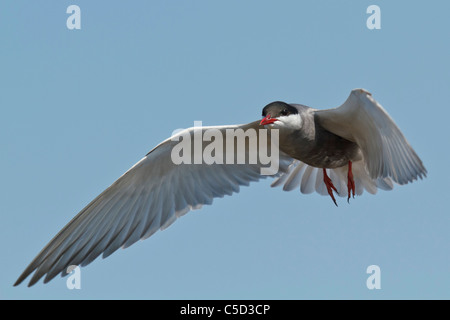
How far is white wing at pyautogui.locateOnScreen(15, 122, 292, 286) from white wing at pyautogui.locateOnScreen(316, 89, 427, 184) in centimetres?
99

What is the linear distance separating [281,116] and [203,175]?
59.3 inches

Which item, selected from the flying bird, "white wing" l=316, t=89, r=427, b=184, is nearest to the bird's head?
the flying bird

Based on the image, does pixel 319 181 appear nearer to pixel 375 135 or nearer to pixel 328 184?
pixel 328 184

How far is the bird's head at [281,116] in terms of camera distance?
24.8ft

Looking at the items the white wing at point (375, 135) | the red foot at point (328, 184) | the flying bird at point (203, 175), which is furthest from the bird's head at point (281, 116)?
the red foot at point (328, 184)

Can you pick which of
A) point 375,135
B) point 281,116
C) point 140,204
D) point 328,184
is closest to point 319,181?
point 328,184

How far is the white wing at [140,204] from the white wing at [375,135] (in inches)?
39.0

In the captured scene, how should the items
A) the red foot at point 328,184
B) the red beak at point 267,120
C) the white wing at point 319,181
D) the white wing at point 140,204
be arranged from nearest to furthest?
1. the red beak at point 267,120
2. the white wing at point 140,204
3. the red foot at point 328,184
4. the white wing at point 319,181

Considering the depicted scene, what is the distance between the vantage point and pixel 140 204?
328 inches

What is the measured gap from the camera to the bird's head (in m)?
7.55

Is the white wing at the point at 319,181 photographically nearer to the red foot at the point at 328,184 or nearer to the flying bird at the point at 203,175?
the flying bird at the point at 203,175

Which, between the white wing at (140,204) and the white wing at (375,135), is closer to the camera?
the white wing at (375,135)

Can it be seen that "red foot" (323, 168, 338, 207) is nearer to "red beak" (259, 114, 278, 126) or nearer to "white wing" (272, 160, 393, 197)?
"white wing" (272, 160, 393, 197)

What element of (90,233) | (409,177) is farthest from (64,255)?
(409,177)
